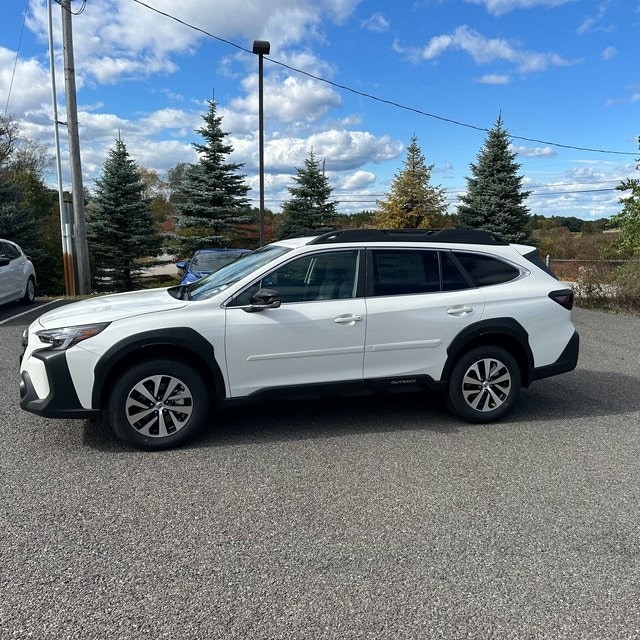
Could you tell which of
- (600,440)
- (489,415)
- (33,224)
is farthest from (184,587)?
(33,224)

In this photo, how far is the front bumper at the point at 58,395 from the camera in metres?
3.89

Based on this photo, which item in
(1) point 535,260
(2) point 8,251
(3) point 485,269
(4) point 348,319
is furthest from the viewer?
(2) point 8,251

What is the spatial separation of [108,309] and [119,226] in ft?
70.2

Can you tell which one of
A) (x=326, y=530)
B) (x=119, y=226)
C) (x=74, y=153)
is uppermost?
(x=74, y=153)

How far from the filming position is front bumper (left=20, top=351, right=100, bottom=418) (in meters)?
3.89

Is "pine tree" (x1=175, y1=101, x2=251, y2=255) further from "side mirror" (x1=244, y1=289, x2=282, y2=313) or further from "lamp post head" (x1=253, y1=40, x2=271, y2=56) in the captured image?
"side mirror" (x1=244, y1=289, x2=282, y2=313)

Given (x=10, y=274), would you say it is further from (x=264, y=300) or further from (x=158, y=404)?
(x=264, y=300)

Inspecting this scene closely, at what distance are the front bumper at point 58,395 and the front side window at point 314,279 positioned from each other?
A: 133 cm

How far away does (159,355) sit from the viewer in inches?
163

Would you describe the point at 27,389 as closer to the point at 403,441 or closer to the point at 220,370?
the point at 220,370

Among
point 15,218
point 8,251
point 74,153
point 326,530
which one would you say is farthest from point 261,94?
point 326,530

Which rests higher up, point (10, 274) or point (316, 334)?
point (10, 274)

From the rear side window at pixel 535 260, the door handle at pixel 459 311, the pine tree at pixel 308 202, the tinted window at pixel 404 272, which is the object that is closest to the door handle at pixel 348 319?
the tinted window at pixel 404 272

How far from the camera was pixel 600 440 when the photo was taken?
14.8ft
